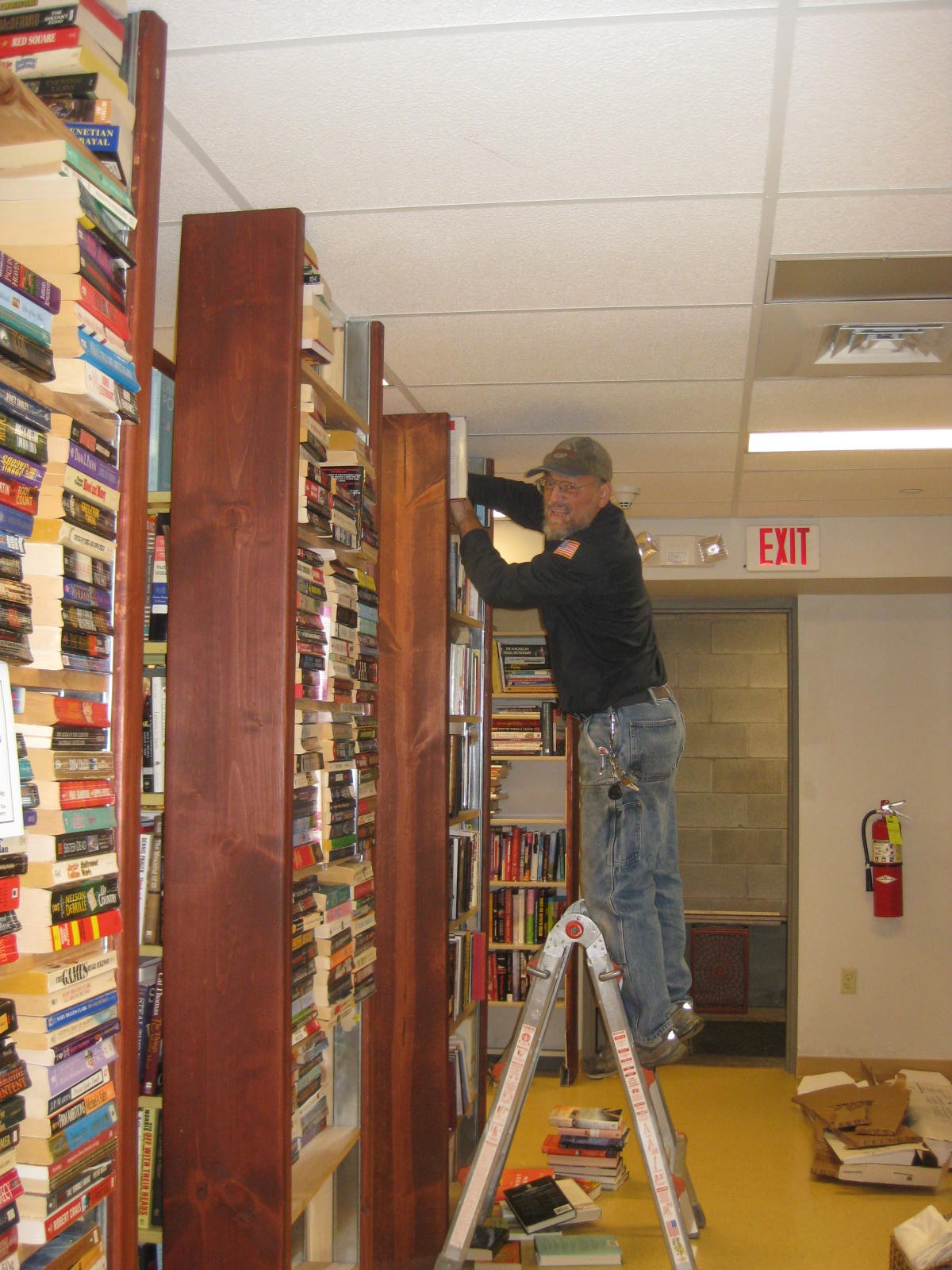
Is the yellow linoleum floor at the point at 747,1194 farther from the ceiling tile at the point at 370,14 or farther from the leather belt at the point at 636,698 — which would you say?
the ceiling tile at the point at 370,14

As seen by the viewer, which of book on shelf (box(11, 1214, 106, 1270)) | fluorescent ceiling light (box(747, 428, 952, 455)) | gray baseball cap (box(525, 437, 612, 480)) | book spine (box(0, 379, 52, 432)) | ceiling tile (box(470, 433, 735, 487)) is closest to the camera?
book spine (box(0, 379, 52, 432))

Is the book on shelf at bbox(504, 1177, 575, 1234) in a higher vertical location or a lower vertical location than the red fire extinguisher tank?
lower

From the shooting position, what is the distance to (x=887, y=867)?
5.17 meters

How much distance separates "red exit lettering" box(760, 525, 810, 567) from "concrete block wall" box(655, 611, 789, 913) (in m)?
1.59

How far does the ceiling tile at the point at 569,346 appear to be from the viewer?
261 cm

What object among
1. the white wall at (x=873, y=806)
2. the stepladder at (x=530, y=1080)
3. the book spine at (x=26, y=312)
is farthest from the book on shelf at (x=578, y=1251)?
the book spine at (x=26, y=312)

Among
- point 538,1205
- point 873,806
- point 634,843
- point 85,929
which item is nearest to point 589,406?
point 634,843

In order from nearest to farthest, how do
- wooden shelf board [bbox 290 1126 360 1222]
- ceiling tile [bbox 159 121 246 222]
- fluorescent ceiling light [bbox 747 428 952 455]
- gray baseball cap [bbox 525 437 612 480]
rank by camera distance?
1. ceiling tile [bbox 159 121 246 222]
2. wooden shelf board [bbox 290 1126 360 1222]
3. gray baseball cap [bbox 525 437 612 480]
4. fluorescent ceiling light [bbox 747 428 952 455]

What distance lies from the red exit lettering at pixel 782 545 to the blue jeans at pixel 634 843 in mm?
2425

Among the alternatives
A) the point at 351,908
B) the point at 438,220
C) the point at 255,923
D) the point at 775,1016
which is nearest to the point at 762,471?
the point at 438,220

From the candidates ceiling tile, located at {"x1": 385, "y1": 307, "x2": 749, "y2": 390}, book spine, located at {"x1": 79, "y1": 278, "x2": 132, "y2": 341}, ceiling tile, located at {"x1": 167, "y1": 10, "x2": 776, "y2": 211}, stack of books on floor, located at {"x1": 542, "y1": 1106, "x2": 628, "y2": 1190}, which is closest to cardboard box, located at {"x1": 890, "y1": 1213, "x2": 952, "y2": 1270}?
stack of books on floor, located at {"x1": 542, "y1": 1106, "x2": 628, "y2": 1190}

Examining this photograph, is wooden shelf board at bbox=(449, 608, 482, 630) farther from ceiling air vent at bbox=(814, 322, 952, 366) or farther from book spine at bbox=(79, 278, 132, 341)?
book spine at bbox=(79, 278, 132, 341)

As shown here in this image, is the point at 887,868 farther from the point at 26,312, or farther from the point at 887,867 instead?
the point at 26,312

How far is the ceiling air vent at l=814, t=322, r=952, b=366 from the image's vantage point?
2.60 metres
